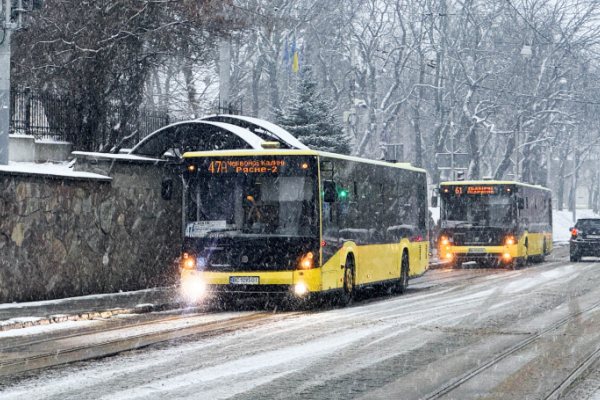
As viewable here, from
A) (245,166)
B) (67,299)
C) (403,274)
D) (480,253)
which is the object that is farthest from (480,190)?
(67,299)

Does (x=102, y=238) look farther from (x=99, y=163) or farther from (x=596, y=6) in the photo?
(x=596, y=6)

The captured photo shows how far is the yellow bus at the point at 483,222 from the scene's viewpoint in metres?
31.5

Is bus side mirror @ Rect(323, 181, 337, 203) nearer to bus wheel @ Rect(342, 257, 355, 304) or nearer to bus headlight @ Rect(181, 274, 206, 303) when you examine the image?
bus wheel @ Rect(342, 257, 355, 304)

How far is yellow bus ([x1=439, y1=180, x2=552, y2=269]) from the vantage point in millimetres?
31516

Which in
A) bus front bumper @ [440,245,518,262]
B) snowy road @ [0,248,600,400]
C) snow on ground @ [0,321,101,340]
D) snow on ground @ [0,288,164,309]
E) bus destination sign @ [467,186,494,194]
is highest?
bus destination sign @ [467,186,494,194]

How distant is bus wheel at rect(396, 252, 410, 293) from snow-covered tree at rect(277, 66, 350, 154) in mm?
12926

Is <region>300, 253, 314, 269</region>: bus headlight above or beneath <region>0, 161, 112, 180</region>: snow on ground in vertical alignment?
beneath

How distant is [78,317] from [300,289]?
3.72m

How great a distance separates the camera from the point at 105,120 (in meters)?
23.9

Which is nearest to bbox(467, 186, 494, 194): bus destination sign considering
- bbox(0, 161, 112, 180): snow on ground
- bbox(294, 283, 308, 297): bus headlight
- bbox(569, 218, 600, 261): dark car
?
bbox(569, 218, 600, 261): dark car

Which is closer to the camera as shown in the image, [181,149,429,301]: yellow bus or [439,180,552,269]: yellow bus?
[181,149,429,301]: yellow bus

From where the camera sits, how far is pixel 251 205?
55.7 feet

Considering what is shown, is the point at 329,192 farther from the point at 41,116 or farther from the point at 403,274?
the point at 41,116

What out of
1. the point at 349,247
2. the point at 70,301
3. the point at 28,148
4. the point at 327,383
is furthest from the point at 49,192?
the point at 327,383
